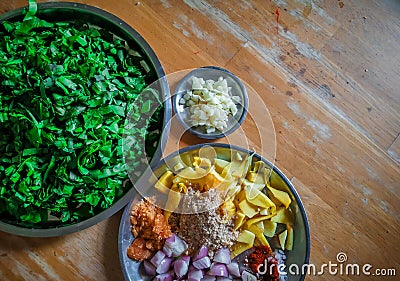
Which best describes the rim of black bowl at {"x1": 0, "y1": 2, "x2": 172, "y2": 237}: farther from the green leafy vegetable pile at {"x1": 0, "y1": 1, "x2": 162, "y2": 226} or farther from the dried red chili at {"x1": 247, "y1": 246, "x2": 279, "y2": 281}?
the dried red chili at {"x1": 247, "y1": 246, "x2": 279, "y2": 281}

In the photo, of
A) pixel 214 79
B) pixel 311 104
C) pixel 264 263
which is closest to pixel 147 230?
pixel 264 263

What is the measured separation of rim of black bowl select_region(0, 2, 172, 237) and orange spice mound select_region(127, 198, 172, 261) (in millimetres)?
82

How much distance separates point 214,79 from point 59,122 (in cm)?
49

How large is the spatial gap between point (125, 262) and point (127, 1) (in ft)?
2.58

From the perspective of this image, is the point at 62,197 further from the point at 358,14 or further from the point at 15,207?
the point at 358,14

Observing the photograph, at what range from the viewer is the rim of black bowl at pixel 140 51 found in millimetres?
1200

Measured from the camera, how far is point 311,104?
1431mm

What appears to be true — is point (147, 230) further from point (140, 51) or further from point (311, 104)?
point (311, 104)

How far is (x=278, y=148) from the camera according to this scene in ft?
4.60

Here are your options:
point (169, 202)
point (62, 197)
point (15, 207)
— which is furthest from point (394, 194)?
point (15, 207)

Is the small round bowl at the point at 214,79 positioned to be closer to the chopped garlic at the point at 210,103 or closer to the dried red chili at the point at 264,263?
the chopped garlic at the point at 210,103

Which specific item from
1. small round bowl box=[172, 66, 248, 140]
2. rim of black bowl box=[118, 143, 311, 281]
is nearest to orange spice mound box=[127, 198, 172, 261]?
rim of black bowl box=[118, 143, 311, 281]

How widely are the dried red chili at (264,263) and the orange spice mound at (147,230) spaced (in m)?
0.25

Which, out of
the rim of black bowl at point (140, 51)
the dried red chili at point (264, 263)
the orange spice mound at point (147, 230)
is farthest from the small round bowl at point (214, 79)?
the dried red chili at point (264, 263)
